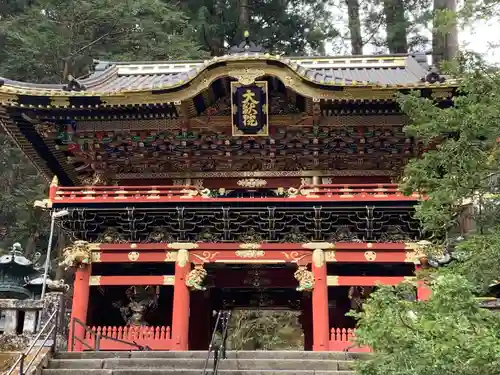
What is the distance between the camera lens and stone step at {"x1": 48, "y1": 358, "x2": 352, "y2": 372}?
27.6ft

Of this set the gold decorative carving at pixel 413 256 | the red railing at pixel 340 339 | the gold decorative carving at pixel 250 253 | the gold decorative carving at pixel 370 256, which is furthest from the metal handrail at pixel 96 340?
the gold decorative carving at pixel 413 256

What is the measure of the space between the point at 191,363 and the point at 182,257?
3332 mm

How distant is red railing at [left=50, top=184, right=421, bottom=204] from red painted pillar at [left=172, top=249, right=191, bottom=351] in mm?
1141

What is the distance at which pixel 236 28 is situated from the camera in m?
25.7

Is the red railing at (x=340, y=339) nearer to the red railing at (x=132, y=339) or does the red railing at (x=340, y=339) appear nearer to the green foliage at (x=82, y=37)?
the red railing at (x=132, y=339)

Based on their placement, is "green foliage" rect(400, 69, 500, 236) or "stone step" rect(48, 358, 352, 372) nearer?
"green foliage" rect(400, 69, 500, 236)

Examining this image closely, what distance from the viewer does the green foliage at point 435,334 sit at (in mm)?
4344

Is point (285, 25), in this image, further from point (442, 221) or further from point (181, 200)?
point (442, 221)

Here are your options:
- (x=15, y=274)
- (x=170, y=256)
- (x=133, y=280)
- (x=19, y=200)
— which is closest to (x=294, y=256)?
(x=170, y=256)

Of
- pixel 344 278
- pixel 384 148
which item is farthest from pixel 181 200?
pixel 384 148

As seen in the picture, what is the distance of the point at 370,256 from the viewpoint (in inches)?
464

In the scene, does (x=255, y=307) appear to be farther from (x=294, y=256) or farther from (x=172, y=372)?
(x=172, y=372)

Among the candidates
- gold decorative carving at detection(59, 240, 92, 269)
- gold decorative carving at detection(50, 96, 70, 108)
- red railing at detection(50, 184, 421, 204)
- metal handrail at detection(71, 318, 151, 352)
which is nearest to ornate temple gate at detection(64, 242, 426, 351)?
gold decorative carving at detection(59, 240, 92, 269)

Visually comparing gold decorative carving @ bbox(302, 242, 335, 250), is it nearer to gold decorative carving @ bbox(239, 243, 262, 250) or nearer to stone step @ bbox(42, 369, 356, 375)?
gold decorative carving @ bbox(239, 243, 262, 250)
